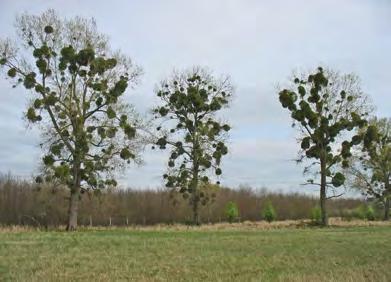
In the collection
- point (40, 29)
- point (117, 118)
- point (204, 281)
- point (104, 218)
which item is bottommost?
point (204, 281)

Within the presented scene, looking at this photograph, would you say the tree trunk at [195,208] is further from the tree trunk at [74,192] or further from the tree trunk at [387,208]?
the tree trunk at [387,208]

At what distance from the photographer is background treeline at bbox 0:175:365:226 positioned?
59.1 m

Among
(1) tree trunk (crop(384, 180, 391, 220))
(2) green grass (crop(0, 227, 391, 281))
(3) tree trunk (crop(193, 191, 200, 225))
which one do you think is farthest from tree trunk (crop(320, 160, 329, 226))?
(2) green grass (crop(0, 227, 391, 281))

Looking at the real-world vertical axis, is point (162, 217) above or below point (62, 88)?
below

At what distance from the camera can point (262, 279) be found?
13.9 m

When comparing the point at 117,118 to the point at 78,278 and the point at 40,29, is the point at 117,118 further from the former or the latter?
the point at 78,278

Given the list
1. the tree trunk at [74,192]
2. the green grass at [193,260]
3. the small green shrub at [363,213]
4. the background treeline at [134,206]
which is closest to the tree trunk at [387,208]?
the small green shrub at [363,213]

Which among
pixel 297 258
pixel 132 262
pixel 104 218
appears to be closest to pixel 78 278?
pixel 132 262

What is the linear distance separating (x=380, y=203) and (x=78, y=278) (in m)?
54.0

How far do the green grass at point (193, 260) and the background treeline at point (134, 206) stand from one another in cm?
2662

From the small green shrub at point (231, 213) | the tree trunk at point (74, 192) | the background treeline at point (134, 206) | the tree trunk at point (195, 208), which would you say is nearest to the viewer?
the tree trunk at point (74, 192)

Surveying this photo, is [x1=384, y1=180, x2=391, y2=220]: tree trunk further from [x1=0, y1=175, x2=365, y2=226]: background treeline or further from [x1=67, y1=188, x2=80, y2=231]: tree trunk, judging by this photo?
[x1=67, y1=188, x2=80, y2=231]: tree trunk

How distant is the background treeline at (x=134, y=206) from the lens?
59.1 meters

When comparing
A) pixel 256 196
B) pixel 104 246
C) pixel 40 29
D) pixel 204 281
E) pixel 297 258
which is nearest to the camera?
pixel 204 281
